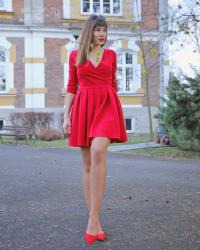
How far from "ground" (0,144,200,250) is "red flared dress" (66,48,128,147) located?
0.88m

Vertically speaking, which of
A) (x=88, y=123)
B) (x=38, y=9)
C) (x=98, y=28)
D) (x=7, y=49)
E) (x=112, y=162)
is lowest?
(x=112, y=162)

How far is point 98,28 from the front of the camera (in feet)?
14.1

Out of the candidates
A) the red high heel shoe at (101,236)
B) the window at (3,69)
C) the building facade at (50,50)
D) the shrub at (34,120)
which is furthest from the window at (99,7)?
the red high heel shoe at (101,236)

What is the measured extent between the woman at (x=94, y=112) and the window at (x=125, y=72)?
20979 mm

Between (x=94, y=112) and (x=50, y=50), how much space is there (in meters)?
20.3

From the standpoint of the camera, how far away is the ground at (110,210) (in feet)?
13.5

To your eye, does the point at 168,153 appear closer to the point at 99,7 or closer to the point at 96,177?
the point at 96,177

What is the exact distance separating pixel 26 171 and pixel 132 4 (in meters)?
18.1

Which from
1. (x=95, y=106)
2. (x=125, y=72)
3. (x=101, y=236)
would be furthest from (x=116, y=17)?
(x=101, y=236)

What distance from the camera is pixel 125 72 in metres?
25.4

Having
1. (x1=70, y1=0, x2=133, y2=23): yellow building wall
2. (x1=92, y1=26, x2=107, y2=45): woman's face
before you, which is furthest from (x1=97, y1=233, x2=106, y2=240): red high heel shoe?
(x1=70, y1=0, x2=133, y2=23): yellow building wall

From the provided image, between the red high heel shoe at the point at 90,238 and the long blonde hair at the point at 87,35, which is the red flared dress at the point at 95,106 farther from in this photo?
the red high heel shoe at the point at 90,238

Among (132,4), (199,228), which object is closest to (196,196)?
(199,228)

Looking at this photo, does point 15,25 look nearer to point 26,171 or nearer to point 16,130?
point 16,130
